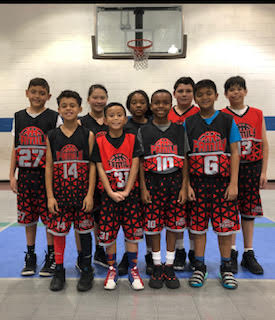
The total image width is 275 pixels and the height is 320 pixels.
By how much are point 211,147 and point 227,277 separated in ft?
3.62

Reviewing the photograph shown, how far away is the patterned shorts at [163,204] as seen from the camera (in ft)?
7.59

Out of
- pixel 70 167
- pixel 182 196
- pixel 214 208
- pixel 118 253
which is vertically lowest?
pixel 118 253

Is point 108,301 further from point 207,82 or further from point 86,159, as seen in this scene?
point 207,82

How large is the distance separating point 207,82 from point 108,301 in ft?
6.37

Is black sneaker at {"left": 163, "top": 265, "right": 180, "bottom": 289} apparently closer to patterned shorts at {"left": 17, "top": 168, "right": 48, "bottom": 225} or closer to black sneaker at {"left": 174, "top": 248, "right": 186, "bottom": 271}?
black sneaker at {"left": 174, "top": 248, "right": 186, "bottom": 271}

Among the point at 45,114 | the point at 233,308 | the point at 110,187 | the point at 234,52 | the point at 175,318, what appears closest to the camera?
the point at 175,318

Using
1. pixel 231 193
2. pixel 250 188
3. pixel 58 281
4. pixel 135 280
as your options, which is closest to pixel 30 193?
pixel 58 281

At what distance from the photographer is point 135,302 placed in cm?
209

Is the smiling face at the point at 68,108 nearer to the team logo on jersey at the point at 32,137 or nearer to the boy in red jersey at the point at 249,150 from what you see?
the team logo on jersey at the point at 32,137

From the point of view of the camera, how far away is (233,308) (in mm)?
2006

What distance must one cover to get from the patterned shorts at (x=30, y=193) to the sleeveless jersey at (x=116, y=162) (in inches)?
25.9

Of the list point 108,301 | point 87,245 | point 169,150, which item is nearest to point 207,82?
point 169,150

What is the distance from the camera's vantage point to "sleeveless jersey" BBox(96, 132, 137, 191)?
228 cm

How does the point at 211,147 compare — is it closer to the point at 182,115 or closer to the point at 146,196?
the point at 182,115
